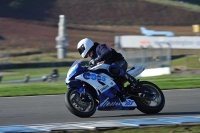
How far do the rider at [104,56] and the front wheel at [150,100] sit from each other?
293mm

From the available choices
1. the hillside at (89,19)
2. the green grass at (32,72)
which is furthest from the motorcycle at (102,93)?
the hillside at (89,19)

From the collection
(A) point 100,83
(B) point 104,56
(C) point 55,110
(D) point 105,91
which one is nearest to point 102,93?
(D) point 105,91

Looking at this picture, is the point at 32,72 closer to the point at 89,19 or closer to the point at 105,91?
the point at 105,91

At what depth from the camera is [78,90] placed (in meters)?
9.12

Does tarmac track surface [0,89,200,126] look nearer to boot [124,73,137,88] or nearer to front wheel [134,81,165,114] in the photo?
front wheel [134,81,165,114]

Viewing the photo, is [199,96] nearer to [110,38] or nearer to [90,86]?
[90,86]

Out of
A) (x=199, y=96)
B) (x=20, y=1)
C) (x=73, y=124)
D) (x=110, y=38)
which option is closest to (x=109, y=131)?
(x=73, y=124)

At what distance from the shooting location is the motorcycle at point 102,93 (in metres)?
9.09

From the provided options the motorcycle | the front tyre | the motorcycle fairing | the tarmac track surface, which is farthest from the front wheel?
the front tyre

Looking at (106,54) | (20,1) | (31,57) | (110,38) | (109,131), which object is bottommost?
(109,131)

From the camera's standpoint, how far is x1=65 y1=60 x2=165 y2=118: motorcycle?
29.8 feet

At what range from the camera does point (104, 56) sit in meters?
9.12

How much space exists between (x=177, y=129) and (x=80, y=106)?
6.59 ft

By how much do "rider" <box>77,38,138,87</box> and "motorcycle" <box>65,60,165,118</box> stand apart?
113mm
